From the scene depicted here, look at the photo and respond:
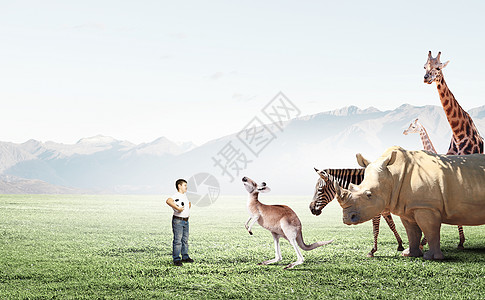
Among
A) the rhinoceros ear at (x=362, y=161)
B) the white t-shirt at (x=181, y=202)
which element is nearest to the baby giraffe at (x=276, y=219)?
the white t-shirt at (x=181, y=202)

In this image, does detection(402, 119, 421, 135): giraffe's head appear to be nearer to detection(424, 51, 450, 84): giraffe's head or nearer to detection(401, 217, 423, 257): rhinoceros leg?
detection(424, 51, 450, 84): giraffe's head

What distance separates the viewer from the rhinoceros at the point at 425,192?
333 inches

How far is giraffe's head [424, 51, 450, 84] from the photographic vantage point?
35.4 ft

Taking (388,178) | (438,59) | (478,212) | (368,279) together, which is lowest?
(368,279)

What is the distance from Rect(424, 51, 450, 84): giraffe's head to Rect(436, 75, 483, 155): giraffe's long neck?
200 millimetres

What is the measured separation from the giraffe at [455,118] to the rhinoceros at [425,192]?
6.32 feet

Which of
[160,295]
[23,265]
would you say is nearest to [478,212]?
[160,295]

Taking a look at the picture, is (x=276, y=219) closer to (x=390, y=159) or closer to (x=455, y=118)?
(x=390, y=159)

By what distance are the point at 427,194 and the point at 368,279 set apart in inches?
81.6

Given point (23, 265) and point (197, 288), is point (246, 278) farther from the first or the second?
point (23, 265)

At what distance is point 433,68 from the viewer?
427 inches

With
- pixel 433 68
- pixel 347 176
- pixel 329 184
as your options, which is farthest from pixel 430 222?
pixel 433 68

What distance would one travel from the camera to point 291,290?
6926mm

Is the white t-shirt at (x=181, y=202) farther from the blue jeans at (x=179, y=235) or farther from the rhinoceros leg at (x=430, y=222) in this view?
the rhinoceros leg at (x=430, y=222)
